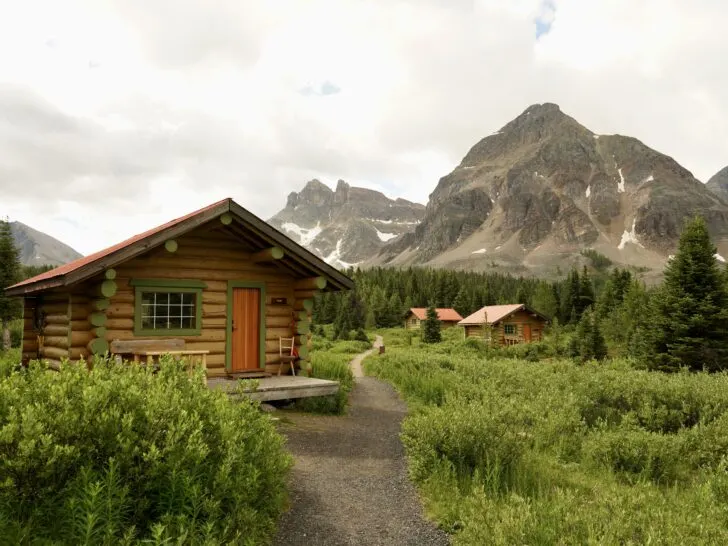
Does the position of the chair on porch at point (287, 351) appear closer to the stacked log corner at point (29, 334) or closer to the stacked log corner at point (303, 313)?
the stacked log corner at point (303, 313)

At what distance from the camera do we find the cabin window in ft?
39.3

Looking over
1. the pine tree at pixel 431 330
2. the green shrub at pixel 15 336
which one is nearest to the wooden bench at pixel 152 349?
the green shrub at pixel 15 336

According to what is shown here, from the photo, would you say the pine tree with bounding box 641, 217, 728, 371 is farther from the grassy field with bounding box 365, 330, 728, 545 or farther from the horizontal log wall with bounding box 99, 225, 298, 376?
the horizontal log wall with bounding box 99, 225, 298, 376

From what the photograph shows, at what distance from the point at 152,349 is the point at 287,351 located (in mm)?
3657

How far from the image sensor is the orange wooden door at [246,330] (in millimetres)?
13320

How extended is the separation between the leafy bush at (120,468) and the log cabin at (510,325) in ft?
160

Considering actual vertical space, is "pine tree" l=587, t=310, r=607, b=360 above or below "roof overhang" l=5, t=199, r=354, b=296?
below

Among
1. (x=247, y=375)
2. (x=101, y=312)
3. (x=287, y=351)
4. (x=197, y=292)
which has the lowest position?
(x=247, y=375)

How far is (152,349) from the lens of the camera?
39.1 feet

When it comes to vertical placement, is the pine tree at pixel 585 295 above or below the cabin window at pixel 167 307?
above

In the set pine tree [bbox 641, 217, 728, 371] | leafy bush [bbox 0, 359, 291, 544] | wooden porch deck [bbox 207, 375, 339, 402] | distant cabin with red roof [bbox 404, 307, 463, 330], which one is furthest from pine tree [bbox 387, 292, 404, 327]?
leafy bush [bbox 0, 359, 291, 544]

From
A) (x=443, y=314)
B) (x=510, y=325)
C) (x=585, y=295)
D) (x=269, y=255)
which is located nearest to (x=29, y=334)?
(x=269, y=255)

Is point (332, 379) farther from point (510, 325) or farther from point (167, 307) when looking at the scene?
point (510, 325)

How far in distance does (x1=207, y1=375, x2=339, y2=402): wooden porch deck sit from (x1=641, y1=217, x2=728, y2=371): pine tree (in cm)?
2022
